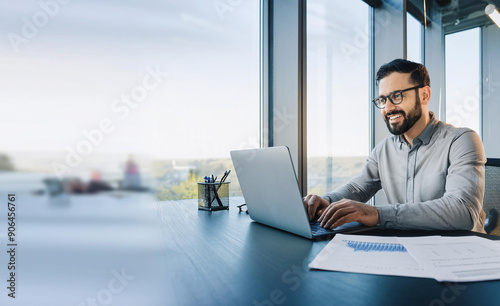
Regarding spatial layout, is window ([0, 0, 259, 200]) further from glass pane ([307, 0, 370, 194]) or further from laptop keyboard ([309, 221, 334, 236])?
laptop keyboard ([309, 221, 334, 236])

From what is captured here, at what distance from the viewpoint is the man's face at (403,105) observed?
4.91ft

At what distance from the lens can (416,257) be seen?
70 cm

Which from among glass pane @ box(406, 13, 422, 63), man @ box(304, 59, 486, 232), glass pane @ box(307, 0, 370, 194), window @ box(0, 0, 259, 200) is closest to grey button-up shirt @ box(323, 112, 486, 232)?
man @ box(304, 59, 486, 232)

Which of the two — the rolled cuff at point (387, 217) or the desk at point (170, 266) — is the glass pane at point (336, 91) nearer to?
the rolled cuff at point (387, 217)

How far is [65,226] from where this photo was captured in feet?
3.41

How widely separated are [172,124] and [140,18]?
53 cm

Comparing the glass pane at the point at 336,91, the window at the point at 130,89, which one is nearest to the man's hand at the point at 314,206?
the window at the point at 130,89

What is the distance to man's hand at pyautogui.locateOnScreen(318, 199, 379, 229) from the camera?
3.24ft

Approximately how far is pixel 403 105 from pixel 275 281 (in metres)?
1.24

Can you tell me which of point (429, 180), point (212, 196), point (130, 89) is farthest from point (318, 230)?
point (130, 89)

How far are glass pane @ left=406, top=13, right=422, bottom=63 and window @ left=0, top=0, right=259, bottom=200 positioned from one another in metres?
1.74

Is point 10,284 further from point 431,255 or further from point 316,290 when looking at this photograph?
point 431,255

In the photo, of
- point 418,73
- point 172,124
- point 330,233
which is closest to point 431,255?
point 330,233

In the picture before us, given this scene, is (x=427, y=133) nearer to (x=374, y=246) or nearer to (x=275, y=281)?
(x=374, y=246)
